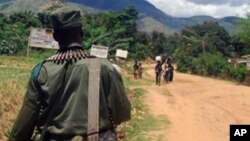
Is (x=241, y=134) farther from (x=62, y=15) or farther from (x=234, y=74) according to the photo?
(x=234, y=74)

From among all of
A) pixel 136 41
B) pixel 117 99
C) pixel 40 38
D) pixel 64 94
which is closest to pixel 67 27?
pixel 64 94

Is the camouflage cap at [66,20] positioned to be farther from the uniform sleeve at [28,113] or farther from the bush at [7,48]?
the bush at [7,48]

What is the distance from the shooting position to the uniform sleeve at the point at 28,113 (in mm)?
3492

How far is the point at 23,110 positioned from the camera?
3.51m

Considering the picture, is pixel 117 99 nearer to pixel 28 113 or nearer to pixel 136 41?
pixel 28 113

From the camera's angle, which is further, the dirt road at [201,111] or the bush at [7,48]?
the bush at [7,48]

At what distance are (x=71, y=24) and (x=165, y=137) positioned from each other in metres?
9.44

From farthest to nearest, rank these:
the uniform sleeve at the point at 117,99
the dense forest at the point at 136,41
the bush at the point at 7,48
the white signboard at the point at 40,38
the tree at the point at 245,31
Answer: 1. the dense forest at the point at 136,41
2. the bush at the point at 7,48
3. the tree at the point at 245,31
4. the white signboard at the point at 40,38
5. the uniform sleeve at the point at 117,99

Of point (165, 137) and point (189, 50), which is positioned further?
point (189, 50)

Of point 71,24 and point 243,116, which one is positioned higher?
point 71,24

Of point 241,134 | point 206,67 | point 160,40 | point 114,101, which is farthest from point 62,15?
point 160,40

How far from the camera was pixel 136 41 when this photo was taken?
6588 cm

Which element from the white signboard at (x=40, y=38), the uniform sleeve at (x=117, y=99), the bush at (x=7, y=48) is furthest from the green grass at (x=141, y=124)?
the bush at (x=7, y=48)

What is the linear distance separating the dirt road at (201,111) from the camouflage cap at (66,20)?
9180 millimetres
